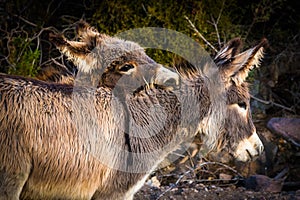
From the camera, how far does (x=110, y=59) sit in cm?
427

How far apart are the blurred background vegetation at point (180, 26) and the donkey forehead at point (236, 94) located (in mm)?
2599

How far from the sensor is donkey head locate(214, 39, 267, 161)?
3.74m

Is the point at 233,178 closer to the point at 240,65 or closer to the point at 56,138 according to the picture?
the point at 240,65

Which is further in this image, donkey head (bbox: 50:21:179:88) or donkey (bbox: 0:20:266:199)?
donkey head (bbox: 50:21:179:88)

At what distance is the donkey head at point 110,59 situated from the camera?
390cm

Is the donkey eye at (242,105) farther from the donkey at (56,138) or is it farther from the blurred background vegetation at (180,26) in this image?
the blurred background vegetation at (180,26)

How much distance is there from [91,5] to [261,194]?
3.73 m

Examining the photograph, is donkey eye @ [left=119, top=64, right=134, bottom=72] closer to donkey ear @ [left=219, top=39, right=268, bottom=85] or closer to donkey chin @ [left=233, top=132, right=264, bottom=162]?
donkey ear @ [left=219, top=39, right=268, bottom=85]

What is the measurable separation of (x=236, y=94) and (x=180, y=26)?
10.1ft

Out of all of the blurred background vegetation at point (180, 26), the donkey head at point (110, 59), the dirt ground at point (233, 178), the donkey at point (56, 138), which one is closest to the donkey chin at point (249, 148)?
the dirt ground at point (233, 178)

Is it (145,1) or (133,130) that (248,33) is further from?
(133,130)

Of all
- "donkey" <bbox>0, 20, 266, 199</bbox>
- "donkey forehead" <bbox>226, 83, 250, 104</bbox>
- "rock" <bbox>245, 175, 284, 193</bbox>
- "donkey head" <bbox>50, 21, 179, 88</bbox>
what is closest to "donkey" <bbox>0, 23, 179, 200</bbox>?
"donkey" <bbox>0, 20, 266, 199</bbox>

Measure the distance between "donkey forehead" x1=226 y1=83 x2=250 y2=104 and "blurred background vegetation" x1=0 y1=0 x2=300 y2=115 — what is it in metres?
2.60

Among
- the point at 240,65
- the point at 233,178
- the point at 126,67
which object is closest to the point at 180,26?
the point at 233,178
